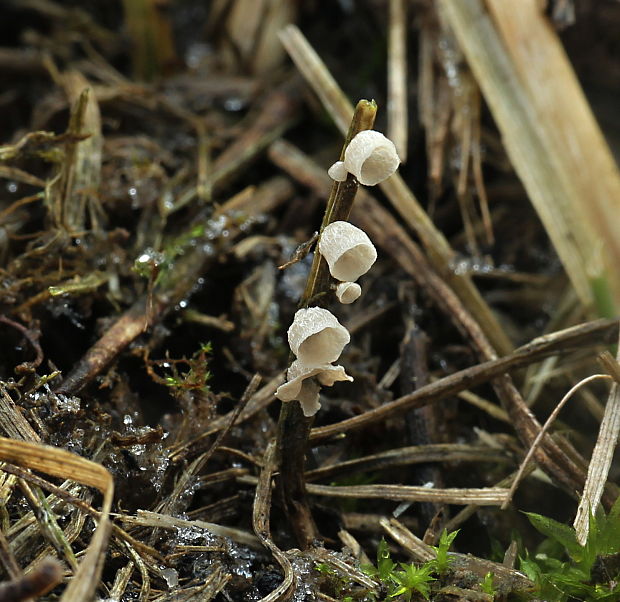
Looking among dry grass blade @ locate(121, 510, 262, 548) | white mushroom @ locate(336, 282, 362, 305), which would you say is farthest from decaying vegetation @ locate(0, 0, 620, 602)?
white mushroom @ locate(336, 282, 362, 305)

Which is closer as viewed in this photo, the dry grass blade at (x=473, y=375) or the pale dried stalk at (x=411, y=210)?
the dry grass blade at (x=473, y=375)

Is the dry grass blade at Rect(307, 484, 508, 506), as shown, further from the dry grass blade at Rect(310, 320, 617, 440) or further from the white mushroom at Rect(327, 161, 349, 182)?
the white mushroom at Rect(327, 161, 349, 182)

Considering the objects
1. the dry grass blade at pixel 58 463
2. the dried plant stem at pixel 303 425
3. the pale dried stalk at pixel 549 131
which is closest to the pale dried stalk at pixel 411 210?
the pale dried stalk at pixel 549 131

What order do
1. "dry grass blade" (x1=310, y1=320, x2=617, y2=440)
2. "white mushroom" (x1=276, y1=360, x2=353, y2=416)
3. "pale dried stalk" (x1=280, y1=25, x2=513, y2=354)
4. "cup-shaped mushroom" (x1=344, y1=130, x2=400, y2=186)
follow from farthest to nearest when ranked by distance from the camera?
"pale dried stalk" (x1=280, y1=25, x2=513, y2=354) < "dry grass blade" (x1=310, y1=320, x2=617, y2=440) < "white mushroom" (x1=276, y1=360, x2=353, y2=416) < "cup-shaped mushroom" (x1=344, y1=130, x2=400, y2=186)

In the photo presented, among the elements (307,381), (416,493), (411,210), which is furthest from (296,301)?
(307,381)

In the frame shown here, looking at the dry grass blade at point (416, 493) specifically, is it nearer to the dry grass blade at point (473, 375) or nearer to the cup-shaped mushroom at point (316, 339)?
the dry grass blade at point (473, 375)
